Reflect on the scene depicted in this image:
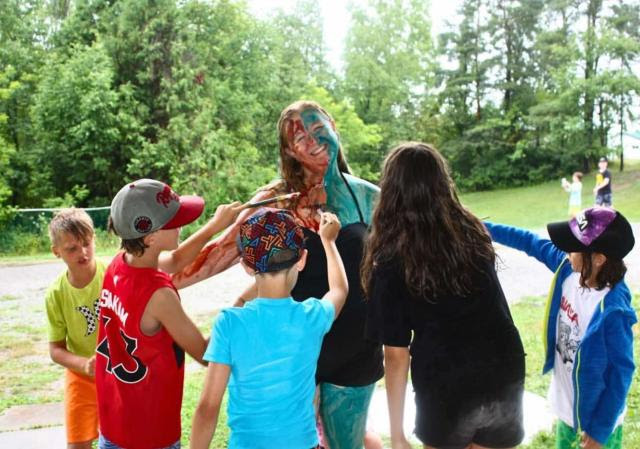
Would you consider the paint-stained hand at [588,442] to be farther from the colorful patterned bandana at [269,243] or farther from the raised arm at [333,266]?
the colorful patterned bandana at [269,243]

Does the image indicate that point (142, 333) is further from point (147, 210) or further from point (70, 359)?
point (70, 359)

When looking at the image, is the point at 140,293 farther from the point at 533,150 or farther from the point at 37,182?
the point at 533,150

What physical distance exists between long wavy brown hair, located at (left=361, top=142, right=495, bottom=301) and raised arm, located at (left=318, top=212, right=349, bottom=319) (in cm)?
7

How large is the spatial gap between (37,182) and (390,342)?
19515 millimetres

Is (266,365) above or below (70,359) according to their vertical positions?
above

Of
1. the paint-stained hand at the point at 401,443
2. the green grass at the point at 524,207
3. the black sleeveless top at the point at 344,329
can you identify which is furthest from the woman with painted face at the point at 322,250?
the green grass at the point at 524,207

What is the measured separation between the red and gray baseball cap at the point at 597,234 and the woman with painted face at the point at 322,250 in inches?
27.2

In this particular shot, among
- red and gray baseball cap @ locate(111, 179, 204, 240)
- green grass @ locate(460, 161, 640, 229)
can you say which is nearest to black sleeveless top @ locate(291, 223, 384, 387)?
red and gray baseball cap @ locate(111, 179, 204, 240)

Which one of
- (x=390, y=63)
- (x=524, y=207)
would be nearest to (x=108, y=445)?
(x=524, y=207)

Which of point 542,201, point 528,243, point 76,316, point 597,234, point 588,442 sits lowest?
point 542,201

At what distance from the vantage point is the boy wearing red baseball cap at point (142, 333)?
78.7 inches

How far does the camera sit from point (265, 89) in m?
23.6

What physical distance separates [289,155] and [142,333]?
0.80 meters

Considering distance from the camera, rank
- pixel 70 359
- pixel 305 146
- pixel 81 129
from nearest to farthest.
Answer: pixel 305 146, pixel 70 359, pixel 81 129
